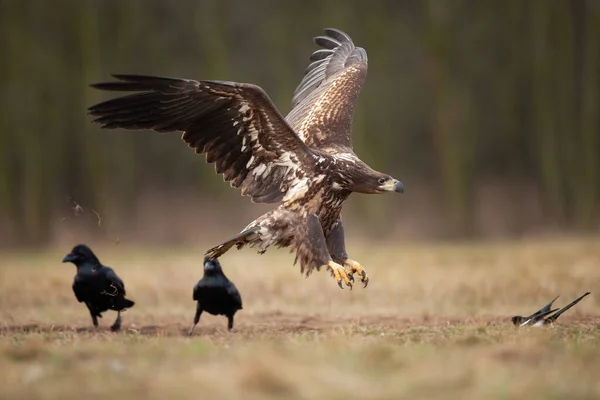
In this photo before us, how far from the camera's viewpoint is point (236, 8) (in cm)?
2431

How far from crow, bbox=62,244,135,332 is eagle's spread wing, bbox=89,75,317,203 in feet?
5.16

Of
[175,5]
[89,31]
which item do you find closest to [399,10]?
[175,5]

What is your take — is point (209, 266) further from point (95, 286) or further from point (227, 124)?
point (227, 124)

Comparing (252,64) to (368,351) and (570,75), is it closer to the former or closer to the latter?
(570,75)

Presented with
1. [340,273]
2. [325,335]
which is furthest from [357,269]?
[325,335]

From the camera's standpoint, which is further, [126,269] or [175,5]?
[175,5]

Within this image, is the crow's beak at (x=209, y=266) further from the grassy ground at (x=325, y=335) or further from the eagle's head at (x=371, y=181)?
the eagle's head at (x=371, y=181)

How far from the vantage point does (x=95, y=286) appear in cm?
854

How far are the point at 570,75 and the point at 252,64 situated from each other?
29.0 ft

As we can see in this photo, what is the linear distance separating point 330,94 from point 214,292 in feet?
9.15

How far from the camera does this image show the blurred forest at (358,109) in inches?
824

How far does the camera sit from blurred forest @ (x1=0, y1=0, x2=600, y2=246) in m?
20.9

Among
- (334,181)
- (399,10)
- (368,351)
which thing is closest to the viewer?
(368,351)

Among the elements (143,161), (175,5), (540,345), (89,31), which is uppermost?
(175,5)
